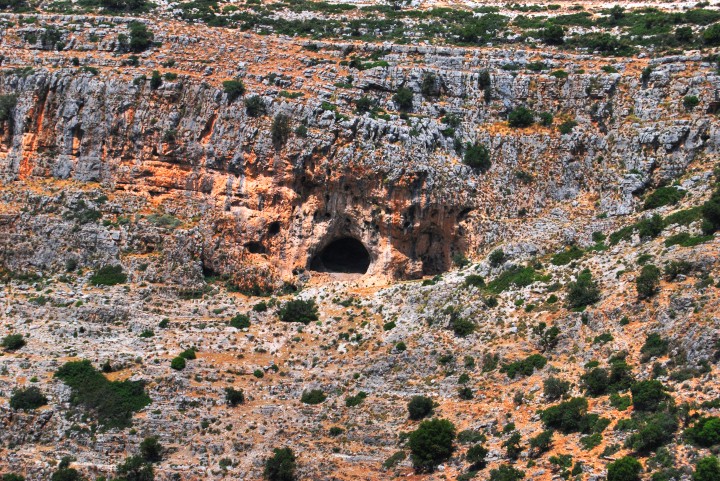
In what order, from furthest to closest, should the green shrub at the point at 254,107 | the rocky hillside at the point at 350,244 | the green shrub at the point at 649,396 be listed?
the green shrub at the point at 254,107, the rocky hillside at the point at 350,244, the green shrub at the point at 649,396

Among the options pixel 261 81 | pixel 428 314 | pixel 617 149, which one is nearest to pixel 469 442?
pixel 428 314

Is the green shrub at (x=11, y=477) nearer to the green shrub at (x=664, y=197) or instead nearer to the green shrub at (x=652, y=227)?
the green shrub at (x=652, y=227)

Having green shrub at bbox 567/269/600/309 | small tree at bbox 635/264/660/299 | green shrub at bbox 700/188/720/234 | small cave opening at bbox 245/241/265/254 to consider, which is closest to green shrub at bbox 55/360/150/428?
small cave opening at bbox 245/241/265/254

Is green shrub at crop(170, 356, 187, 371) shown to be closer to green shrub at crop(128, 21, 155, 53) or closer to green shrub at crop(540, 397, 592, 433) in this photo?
green shrub at crop(540, 397, 592, 433)

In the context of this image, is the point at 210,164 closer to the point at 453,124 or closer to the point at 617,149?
the point at 453,124

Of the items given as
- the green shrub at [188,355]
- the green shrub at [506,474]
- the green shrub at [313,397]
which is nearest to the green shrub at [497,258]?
the green shrub at [313,397]

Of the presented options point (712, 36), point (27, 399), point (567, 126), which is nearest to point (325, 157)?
point (567, 126)
